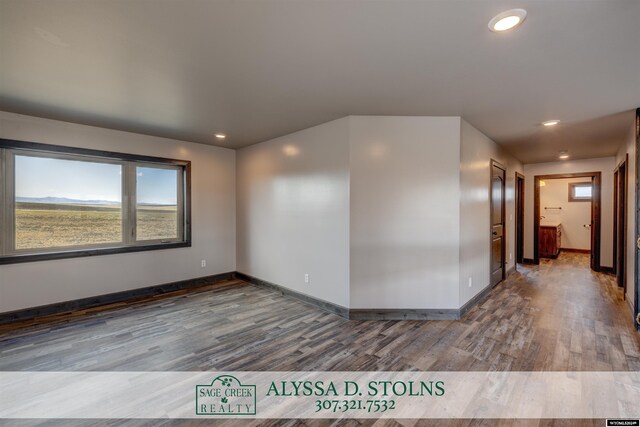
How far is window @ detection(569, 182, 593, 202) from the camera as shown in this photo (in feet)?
26.9

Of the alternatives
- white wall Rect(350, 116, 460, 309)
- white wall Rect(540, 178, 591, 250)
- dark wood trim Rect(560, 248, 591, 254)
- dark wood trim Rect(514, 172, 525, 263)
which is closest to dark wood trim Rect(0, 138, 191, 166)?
white wall Rect(350, 116, 460, 309)

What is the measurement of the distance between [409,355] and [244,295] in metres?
2.67

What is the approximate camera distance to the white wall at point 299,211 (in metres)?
3.55

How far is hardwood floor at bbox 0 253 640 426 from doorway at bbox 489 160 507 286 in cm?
77

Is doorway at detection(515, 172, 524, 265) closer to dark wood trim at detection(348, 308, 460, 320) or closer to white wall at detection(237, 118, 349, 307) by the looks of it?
dark wood trim at detection(348, 308, 460, 320)

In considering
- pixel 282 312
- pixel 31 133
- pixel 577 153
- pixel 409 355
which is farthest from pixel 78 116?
pixel 577 153

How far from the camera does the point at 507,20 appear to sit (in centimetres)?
164

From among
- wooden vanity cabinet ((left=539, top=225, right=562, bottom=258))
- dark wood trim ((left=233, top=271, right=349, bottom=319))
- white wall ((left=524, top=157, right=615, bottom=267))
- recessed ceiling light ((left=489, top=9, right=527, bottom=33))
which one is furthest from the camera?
wooden vanity cabinet ((left=539, top=225, right=562, bottom=258))

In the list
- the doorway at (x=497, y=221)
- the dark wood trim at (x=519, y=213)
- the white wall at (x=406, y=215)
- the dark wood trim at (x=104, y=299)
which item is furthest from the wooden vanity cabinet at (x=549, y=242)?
the dark wood trim at (x=104, y=299)

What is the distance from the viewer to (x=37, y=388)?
2.14 m

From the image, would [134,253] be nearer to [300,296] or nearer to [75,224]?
[75,224]

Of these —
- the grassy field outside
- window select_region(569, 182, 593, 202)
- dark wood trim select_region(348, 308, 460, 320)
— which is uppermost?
window select_region(569, 182, 593, 202)

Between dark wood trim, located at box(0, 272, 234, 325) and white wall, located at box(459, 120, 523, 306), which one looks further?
white wall, located at box(459, 120, 523, 306)

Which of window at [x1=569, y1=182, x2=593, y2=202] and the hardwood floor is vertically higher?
window at [x1=569, y1=182, x2=593, y2=202]
